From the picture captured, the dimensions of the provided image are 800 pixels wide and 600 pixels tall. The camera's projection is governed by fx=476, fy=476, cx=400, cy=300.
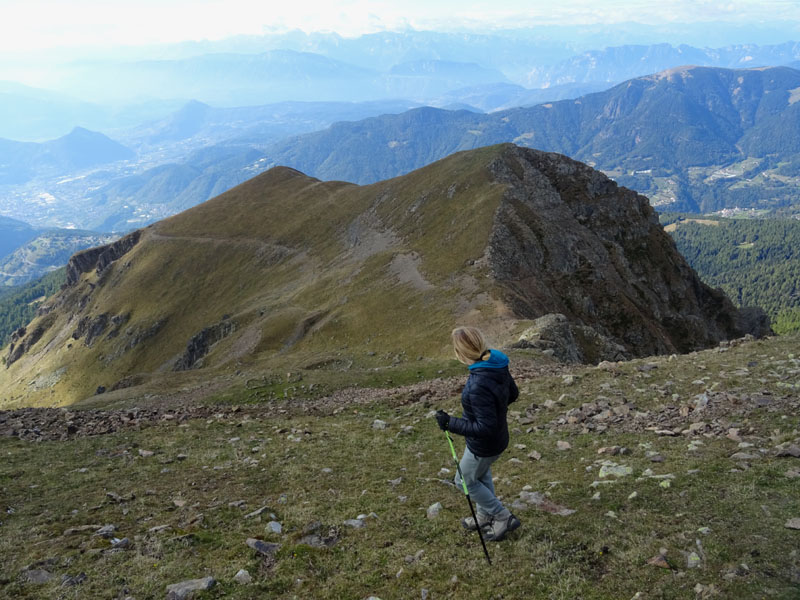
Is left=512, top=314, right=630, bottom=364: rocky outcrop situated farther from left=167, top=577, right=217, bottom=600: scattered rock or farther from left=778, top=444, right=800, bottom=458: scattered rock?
left=167, top=577, right=217, bottom=600: scattered rock

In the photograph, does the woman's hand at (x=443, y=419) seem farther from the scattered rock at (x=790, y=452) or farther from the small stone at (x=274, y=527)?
the scattered rock at (x=790, y=452)

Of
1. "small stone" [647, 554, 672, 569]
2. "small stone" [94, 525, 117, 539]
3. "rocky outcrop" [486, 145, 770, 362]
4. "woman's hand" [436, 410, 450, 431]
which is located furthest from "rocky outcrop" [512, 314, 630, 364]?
"small stone" [94, 525, 117, 539]

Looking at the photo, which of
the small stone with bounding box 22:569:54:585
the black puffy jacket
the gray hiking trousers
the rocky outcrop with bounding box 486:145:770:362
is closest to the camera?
the black puffy jacket

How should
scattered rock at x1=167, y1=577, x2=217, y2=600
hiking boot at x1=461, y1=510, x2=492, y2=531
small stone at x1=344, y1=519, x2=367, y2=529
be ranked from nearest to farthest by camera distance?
scattered rock at x1=167, y1=577, x2=217, y2=600 < hiking boot at x1=461, y1=510, x2=492, y2=531 < small stone at x1=344, y1=519, x2=367, y2=529

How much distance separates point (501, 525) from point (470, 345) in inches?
165

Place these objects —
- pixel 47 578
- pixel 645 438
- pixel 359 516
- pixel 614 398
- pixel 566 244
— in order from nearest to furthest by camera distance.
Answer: pixel 47 578 → pixel 359 516 → pixel 645 438 → pixel 614 398 → pixel 566 244

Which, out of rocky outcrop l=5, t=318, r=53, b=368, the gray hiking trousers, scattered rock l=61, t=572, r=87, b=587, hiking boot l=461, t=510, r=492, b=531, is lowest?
rocky outcrop l=5, t=318, r=53, b=368

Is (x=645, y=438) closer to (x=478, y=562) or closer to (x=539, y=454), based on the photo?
(x=539, y=454)

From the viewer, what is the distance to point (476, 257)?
2520 inches

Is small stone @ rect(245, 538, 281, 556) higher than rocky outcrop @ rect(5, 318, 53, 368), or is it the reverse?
small stone @ rect(245, 538, 281, 556)

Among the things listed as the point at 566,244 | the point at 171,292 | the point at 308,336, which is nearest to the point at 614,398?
the point at 308,336

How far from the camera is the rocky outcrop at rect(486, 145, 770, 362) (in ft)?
213

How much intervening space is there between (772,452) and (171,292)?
399 feet

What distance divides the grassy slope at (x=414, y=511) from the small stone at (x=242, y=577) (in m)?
0.18
